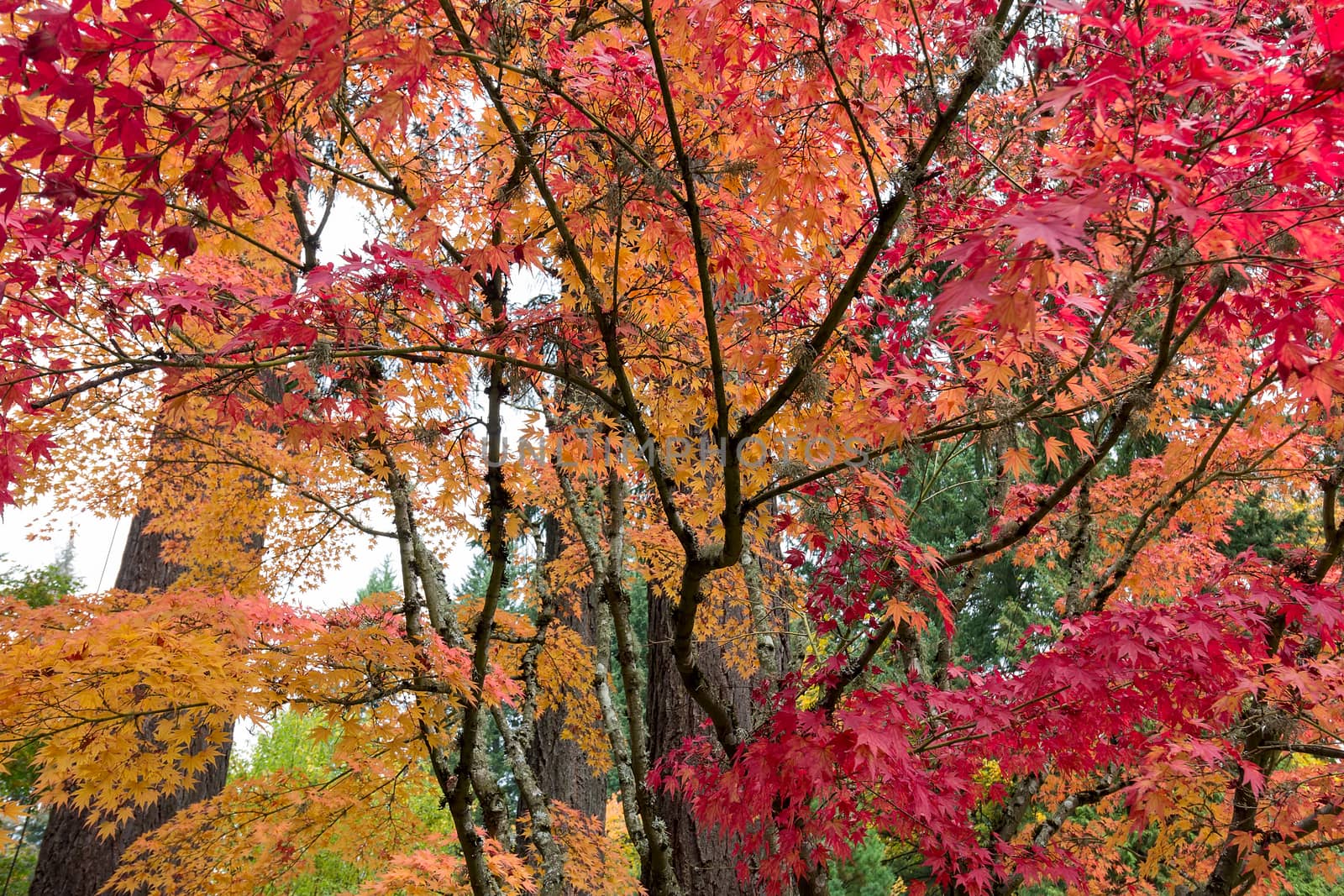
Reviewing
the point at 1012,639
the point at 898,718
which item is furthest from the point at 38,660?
the point at 1012,639

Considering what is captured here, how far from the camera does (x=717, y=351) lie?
94.6 inches

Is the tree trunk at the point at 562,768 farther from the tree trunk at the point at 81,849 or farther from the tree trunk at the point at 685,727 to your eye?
the tree trunk at the point at 81,849

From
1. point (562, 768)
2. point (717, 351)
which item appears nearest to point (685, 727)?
point (562, 768)

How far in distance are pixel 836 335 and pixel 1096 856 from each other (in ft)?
20.9

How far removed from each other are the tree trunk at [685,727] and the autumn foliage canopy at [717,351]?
3.00 feet

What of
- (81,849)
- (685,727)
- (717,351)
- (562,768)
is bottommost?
(81,849)

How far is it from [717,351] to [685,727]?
4172 mm

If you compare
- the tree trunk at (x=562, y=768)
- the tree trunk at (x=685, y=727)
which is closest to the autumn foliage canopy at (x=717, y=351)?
the tree trunk at (x=685, y=727)

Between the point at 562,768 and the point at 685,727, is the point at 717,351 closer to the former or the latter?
the point at 685,727

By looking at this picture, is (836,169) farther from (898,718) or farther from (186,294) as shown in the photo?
(186,294)

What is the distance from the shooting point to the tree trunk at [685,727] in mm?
5387

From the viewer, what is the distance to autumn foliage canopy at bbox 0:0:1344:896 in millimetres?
1811

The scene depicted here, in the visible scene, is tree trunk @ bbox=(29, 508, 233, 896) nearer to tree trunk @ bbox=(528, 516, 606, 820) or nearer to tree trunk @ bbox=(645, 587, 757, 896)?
tree trunk @ bbox=(528, 516, 606, 820)

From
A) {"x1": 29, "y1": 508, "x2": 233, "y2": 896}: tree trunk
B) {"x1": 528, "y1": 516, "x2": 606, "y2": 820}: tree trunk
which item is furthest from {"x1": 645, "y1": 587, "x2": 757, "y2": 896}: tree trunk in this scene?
{"x1": 29, "y1": 508, "x2": 233, "y2": 896}: tree trunk
